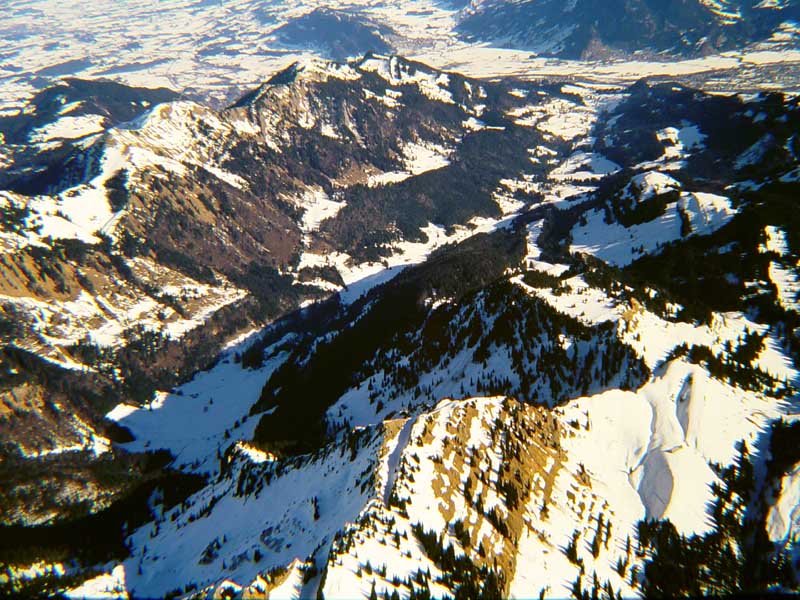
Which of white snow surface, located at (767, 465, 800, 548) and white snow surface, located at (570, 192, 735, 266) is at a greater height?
white snow surface, located at (767, 465, 800, 548)

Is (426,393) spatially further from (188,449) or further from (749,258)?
(188,449)

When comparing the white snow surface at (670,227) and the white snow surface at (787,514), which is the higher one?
the white snow surface at (787,514)

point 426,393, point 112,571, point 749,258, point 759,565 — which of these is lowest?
point 112,571

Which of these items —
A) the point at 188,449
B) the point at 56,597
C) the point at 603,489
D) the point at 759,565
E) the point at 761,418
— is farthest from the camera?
the point at 188,449

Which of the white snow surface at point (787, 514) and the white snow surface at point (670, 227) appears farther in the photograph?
the white snow surface at point (670, 227)

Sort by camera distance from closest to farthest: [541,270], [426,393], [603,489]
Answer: [603,489] < [426,393] < [541,270]

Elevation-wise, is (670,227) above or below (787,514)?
below

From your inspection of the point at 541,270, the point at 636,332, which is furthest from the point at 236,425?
the point at 636,332

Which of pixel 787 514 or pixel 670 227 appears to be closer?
pixel 787 514

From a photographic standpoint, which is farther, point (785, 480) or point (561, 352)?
point (561, 352)

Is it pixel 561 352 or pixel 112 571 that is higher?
pixel 561 352

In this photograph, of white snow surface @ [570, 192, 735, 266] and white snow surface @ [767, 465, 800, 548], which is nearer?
white snow surface @ [767, 465, 800, 548]
